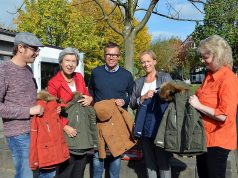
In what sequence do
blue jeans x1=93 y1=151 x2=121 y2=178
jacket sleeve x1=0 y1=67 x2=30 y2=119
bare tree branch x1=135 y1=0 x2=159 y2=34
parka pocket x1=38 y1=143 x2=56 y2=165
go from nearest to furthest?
jacket sleeve x1=0 y1=67 x2=30 y2=119, parka pocket x1=38 y1=143 x2=56 y2=165, blue jeans x1=93 y1=151 x2=121 y2=178, bare tree branch x1=135 y1=0 x2=159 y2=34

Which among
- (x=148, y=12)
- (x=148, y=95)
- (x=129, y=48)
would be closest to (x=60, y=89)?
(x=148, y=95)

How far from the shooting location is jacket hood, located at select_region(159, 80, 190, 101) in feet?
12.8

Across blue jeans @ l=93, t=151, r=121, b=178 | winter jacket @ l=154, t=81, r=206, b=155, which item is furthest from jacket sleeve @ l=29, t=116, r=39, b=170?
winter jacket @ l=154, t=81, r=206, b=155

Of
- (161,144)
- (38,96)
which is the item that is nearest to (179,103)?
(161,144)

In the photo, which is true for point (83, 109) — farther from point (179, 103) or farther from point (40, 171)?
point (179, 103)

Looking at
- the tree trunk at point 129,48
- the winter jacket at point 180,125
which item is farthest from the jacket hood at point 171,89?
the tree trunk at point 129,48

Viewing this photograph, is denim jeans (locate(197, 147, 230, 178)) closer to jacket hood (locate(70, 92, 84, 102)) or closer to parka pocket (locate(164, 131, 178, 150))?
parka pocket (locate(164, 131, 178, 150))

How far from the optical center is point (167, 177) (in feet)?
13.9

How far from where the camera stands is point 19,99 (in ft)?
11.5

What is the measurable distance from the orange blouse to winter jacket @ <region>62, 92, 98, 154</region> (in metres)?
1.40

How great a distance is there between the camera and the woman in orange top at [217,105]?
11.3 feet

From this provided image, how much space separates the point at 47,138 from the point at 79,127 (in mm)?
498

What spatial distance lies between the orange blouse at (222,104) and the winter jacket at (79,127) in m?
1.40

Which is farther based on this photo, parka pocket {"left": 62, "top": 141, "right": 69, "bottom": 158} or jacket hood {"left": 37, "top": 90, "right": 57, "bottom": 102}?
parka pocket {"left": 62, "top": 141, "right": 69, "bottom": 158}
